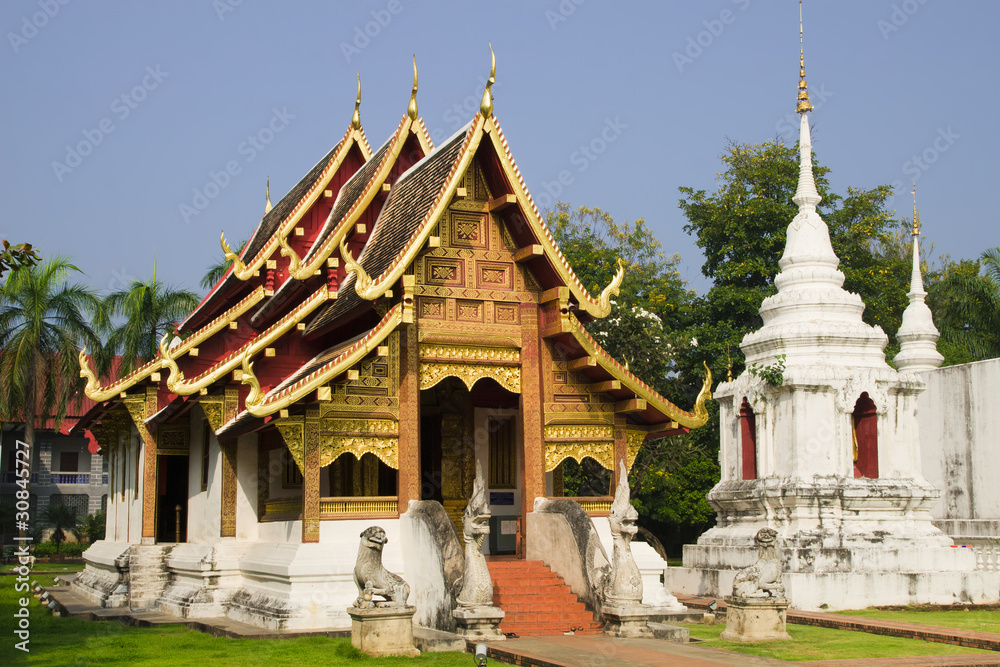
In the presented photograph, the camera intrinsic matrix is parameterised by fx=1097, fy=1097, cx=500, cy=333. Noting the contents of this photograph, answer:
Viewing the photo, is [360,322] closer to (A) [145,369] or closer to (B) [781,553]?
(A) [145,369]

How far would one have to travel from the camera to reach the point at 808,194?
19797 millimetres

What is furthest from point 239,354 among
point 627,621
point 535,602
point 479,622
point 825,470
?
point 825,470

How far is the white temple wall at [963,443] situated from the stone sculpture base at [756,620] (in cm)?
959

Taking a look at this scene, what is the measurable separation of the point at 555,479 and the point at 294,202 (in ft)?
25.2

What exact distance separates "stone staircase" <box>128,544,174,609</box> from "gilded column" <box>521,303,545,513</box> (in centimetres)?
659

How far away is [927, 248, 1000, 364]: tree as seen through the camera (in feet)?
102

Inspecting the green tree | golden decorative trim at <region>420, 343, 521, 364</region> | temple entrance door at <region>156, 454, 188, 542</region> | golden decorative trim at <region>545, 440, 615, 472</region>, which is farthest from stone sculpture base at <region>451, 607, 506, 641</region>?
the green tree

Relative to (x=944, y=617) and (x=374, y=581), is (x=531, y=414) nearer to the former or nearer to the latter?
(x=374, y=581)

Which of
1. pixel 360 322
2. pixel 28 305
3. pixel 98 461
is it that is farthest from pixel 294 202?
pixel 98 461

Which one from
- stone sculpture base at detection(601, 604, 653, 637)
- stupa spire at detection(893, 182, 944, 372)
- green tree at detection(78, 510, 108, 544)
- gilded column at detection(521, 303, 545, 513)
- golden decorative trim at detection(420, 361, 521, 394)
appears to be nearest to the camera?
stone sculpture base at detection(601, 604, 653, 637)

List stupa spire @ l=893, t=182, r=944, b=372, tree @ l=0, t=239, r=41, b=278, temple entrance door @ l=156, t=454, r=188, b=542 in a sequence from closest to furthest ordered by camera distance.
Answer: tree @ l=0, t=239, r=41, b=278 < temple entrance door @ l=156, t=454, r=188, b=542 < stupa spire @ l=893, t=182, r=944, b=372

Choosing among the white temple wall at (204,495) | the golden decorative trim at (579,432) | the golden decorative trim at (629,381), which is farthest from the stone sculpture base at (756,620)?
the white temple wall at (204,495)

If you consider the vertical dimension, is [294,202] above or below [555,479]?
above

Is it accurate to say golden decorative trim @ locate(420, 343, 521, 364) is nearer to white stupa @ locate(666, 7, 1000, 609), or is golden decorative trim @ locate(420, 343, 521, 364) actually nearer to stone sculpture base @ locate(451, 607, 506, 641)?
stone sculpture base @ locate(451, 607, 506, 641)
